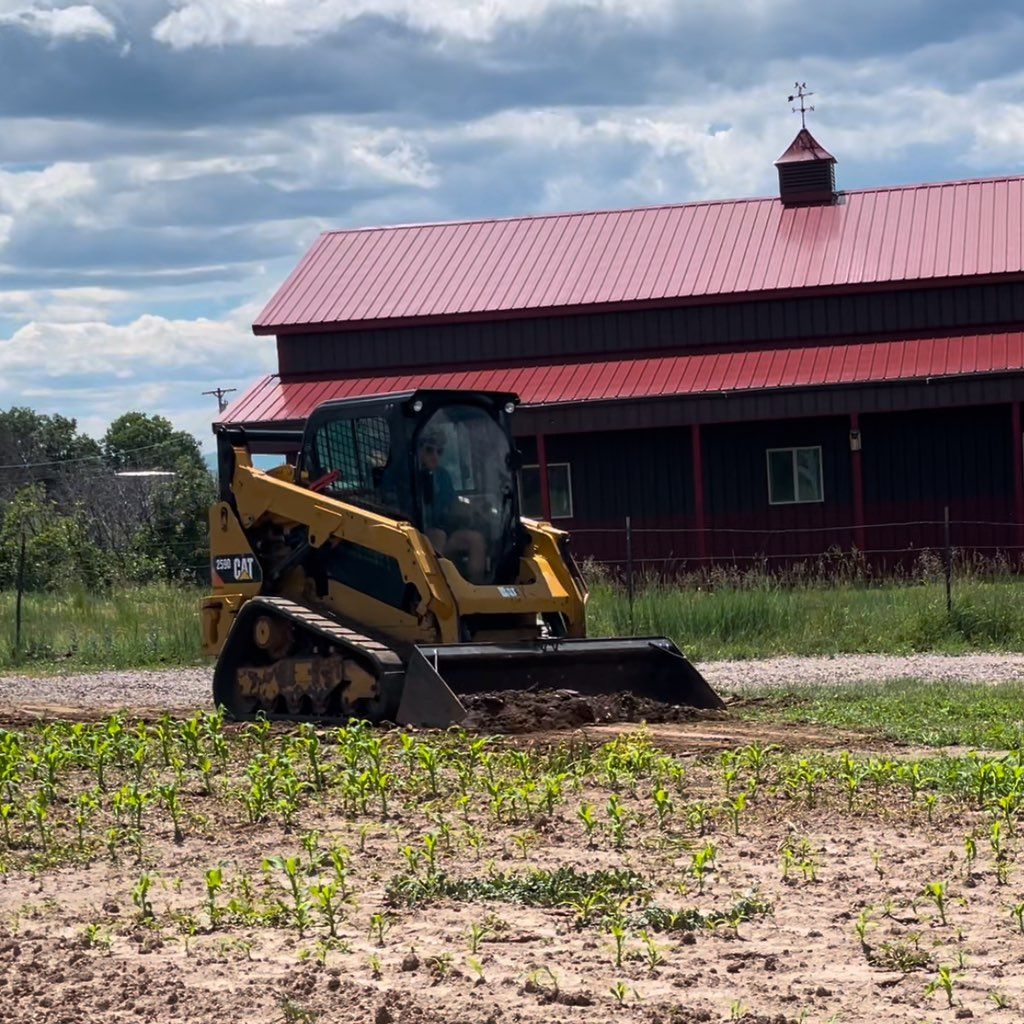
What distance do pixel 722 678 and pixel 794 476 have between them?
14175 millimetres

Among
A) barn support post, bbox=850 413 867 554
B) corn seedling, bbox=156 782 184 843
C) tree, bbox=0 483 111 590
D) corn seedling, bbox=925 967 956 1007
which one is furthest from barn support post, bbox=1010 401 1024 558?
corn seedling, bbox=925 967 956 1007

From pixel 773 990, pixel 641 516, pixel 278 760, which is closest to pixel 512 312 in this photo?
pixel 641 516

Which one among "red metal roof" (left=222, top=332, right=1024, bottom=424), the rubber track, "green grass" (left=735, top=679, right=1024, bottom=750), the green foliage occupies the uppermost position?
"red metal roof" (left=222, top=332, right=1024, bottom=424)

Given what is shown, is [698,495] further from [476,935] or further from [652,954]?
[652,954]

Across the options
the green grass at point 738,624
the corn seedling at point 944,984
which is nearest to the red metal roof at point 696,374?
the green grass at point 738,624

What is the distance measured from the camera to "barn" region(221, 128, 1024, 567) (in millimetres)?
29078

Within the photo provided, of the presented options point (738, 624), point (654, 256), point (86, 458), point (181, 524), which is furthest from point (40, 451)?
point (738, 624)

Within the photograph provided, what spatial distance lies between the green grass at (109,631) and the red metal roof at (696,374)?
7.16 m

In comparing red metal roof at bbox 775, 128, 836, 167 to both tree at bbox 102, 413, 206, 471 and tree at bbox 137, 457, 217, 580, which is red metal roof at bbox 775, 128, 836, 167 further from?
tree at bbox 102, 413, 206, 471

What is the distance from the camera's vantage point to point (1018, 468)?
1155 inches

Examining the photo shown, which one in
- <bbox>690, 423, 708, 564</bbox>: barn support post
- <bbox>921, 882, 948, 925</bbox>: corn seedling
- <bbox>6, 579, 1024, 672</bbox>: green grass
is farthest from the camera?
<bbox>690, 423, 708, 564</bbox>: barn support post

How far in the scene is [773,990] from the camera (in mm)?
5711

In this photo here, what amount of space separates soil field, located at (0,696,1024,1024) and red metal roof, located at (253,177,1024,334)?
2172cm

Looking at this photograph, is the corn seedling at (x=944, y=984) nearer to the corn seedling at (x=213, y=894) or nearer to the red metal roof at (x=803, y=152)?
the corn seedling at (x=213, y=894)
